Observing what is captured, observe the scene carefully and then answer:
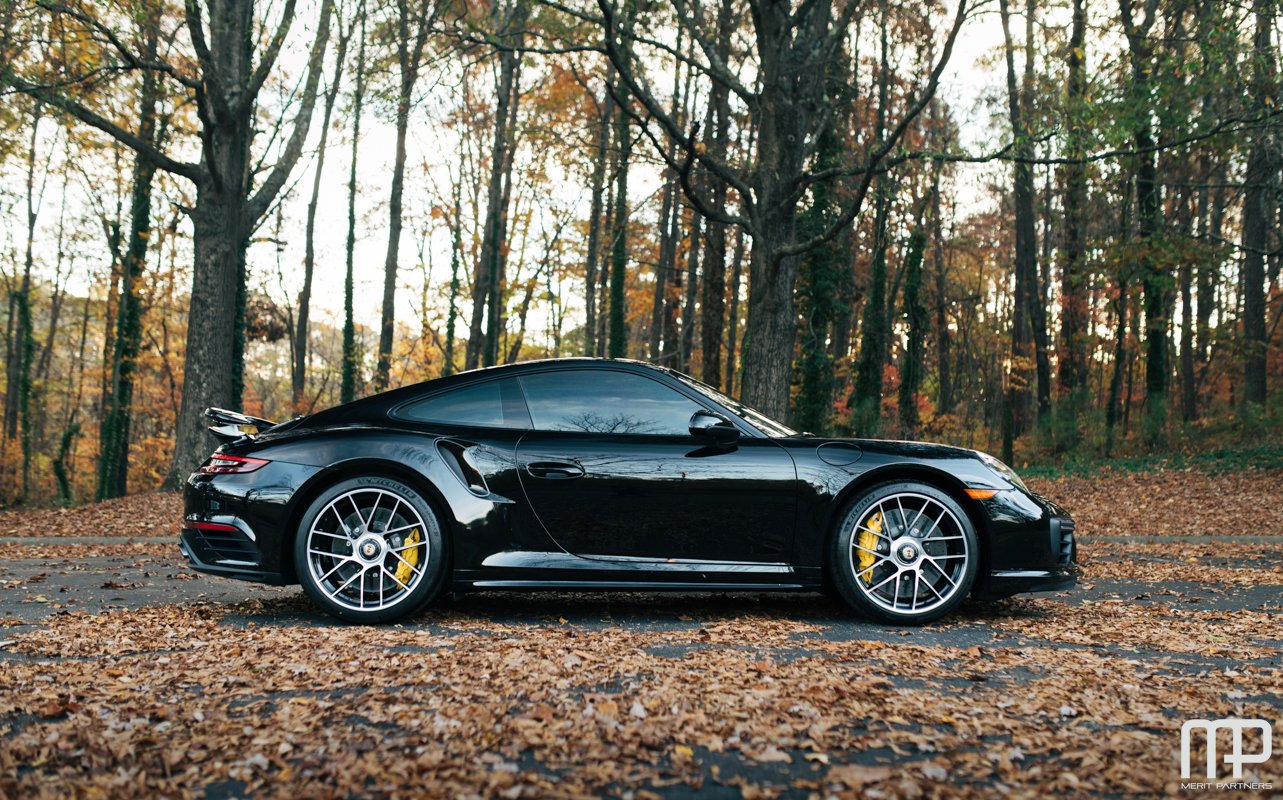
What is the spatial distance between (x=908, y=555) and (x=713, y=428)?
127 cm

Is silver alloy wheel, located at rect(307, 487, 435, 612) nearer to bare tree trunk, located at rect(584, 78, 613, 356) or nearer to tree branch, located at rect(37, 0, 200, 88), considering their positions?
tree branch, located at rect(37, 0, 200, 88)

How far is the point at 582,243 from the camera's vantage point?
2966cm

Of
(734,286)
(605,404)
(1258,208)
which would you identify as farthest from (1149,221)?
(605,404)

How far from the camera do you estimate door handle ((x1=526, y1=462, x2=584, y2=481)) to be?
5184mm

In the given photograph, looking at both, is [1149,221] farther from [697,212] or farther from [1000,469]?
[1000,469]

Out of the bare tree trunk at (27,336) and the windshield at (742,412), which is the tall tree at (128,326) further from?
the windshield at (742,412)

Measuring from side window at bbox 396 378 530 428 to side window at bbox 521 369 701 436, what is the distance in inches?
3.3

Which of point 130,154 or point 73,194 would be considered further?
point 73,194

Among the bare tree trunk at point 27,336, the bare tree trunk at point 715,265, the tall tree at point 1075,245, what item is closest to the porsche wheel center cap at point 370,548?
the tall tree at point 1075,245

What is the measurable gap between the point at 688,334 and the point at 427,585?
25.3m

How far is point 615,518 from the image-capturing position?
5168mm

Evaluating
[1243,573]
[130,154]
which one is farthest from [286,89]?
[1243,573]

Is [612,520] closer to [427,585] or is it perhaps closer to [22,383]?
[427,585]

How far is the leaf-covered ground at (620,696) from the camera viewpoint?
2.67 metres
